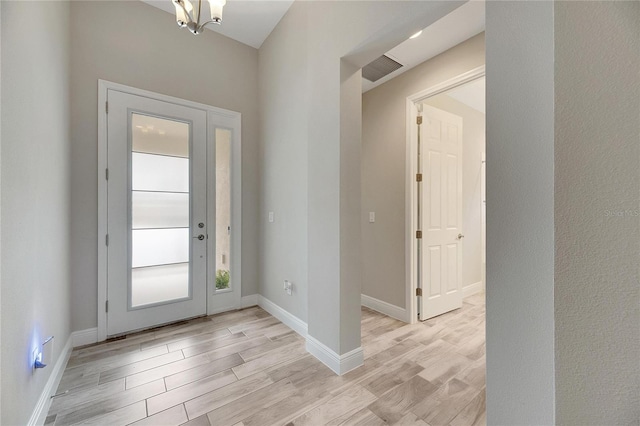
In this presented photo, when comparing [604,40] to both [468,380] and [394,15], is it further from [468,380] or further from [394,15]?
[468,380]

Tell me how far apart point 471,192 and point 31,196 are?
4455 mm

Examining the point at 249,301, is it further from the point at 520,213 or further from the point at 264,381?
the point at 520,213

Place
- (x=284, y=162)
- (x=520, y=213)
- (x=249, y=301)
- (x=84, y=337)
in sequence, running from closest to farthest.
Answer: (x=520, y=213) → (x=84, y=337) → (x=284, y=162) → (x=249, y=301)

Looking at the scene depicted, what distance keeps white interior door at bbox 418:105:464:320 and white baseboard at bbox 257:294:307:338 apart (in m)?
1.34

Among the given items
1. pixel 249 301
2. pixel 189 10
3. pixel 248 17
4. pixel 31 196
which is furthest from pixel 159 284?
pixel 248 17

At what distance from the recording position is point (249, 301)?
3.17 metres

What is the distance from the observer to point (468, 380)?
180 centimetres

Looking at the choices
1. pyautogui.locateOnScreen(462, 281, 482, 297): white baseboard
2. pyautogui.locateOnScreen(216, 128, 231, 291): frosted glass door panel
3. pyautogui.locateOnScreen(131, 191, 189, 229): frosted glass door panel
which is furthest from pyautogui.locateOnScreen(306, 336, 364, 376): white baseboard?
pyautogui.locateOnScreen(462, 281, 482, 297): white baseboard

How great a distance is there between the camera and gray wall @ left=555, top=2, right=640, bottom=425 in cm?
76

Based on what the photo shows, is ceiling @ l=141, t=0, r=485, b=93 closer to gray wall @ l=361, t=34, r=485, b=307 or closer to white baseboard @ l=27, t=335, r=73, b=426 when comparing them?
gray wall @ l=361, t=34, r=485, b=307

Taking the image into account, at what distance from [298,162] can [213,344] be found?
1874 millimetres

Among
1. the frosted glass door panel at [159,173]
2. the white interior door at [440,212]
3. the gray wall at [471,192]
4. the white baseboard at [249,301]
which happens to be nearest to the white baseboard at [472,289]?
the gray wall at [471,192]

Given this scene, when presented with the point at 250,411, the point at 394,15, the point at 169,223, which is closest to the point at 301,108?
the point at 394,15

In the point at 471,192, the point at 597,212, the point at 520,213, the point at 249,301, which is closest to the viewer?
the point at 597,212
